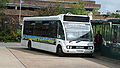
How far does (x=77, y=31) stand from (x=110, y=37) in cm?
217

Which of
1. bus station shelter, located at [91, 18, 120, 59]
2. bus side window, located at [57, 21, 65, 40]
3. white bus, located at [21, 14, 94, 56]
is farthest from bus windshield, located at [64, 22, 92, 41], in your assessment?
bus station shelter, located at [91, 18, 120, 59]

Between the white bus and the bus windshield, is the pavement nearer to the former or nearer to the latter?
the white bus

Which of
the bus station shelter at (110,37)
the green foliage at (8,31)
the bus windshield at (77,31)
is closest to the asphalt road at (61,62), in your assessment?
the bus station shelter at (110,37)

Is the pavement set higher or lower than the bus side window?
lower

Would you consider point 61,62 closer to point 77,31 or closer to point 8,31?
point 77,31

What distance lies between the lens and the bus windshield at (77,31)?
16547 mm

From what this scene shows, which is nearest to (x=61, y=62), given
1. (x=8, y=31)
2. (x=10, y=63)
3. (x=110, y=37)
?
(x=10, y=63)

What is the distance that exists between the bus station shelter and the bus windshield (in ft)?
3.81

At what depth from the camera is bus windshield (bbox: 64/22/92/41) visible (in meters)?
16.5

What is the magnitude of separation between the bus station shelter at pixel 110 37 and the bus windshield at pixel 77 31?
1.16m

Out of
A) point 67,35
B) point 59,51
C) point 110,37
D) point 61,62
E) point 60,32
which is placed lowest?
point 61,62

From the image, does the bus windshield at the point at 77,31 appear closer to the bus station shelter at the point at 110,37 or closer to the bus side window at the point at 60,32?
the bus side window at the point at 60,32

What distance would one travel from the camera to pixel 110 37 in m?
17.1

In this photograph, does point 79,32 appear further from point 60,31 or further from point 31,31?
point 31,31
